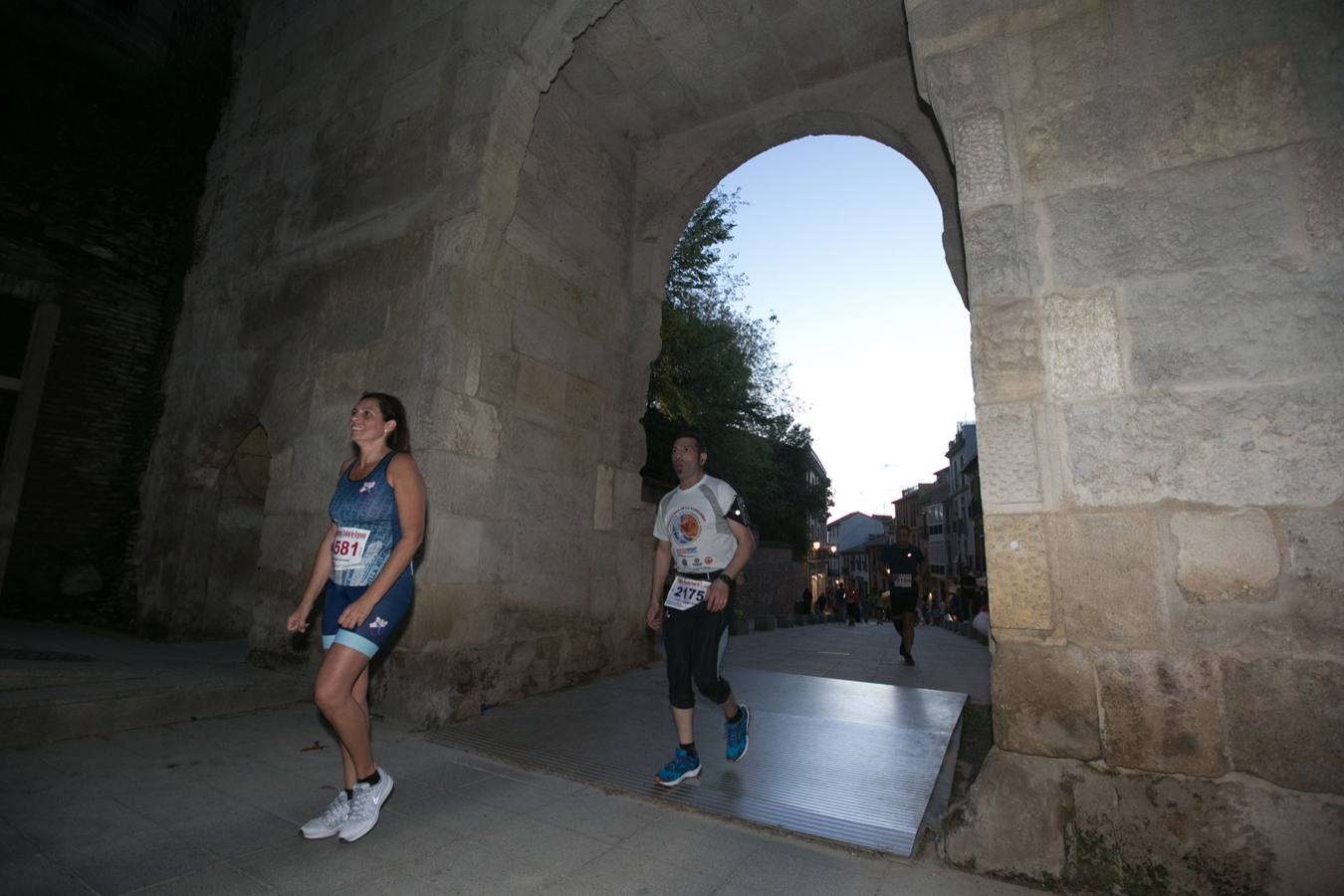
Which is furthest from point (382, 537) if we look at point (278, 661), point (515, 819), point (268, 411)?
point (268, 411)

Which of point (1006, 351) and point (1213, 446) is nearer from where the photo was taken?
point (1213, 446)

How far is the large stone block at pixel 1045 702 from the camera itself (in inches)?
83.4

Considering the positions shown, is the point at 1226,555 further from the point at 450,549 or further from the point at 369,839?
the point at 450,549

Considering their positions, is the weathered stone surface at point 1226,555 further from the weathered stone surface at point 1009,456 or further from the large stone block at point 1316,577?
the weathered stone surface at point 1009,456

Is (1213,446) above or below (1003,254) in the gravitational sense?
below

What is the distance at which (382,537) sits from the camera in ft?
8.23

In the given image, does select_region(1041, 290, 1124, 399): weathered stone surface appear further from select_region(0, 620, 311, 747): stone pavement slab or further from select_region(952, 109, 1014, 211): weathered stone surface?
select_region(0, 620, 311, 747): stone pavement slab

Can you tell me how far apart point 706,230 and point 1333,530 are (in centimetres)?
1433

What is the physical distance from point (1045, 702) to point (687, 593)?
62.1 inches

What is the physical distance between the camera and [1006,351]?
2383mm

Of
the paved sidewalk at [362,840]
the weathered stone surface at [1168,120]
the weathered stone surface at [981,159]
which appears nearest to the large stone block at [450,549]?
the paved sidewalk at [362,840]

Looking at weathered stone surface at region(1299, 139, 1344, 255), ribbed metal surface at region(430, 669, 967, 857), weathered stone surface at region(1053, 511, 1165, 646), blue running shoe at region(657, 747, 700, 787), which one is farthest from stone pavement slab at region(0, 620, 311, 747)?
weathered stone surface at region(1299, 139, 1344, 255)

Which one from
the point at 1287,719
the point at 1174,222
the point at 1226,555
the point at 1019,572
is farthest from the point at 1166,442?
the point at 1287,719

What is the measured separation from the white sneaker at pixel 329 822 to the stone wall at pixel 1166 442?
224 cm
